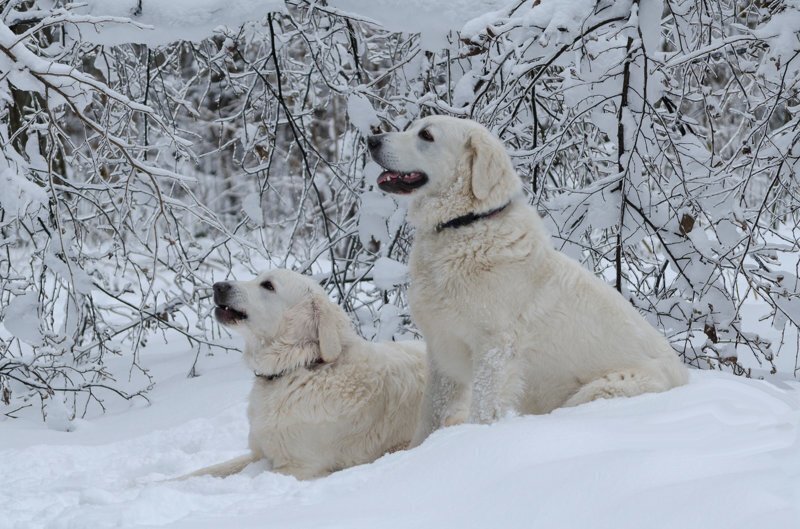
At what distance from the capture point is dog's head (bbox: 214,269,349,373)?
4.51m

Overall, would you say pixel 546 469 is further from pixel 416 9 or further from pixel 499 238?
pixel 416 9

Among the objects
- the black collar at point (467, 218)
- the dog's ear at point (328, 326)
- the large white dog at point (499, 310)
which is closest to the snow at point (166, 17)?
the large white dog at point (499, 310)

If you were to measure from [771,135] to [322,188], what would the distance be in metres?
9.09

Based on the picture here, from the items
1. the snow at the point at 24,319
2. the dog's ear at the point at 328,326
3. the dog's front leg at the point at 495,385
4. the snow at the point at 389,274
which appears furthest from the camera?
the snow at the point at 389,274

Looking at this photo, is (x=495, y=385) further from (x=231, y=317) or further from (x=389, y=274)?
(x=389, y=274)

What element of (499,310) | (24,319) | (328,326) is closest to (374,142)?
(328,326)

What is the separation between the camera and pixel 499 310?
12.7ft

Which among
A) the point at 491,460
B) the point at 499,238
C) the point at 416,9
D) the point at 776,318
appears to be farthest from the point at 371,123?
the point at 491,460

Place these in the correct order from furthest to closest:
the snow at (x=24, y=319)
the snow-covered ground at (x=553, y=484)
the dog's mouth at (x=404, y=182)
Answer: the snow at (x=24, y=319), the dog's mouth at (x=404, y=182), the snow-covered ground at (x=553, y=484)

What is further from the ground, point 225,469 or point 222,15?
point 222,15

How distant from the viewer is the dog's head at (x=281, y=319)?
14.8ft

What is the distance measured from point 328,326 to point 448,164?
1.03 metres

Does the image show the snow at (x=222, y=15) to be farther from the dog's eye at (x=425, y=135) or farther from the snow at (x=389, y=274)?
the snow at (x=389, y=274)

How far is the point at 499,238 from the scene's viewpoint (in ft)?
13.1
